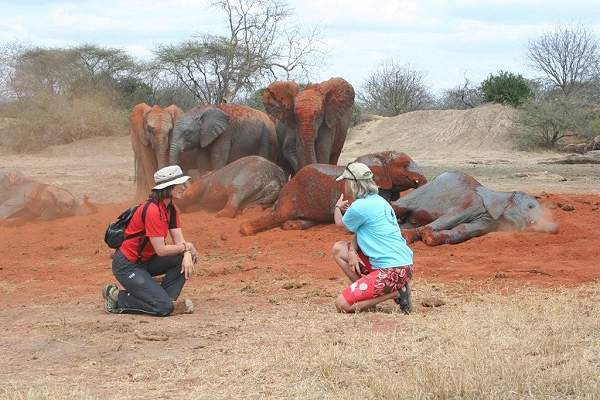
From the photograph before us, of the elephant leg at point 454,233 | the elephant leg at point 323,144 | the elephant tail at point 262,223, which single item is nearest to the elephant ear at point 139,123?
the elephant leg at point 323,144

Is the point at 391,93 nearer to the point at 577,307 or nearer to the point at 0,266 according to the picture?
the point at 0,266

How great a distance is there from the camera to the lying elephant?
15141mm

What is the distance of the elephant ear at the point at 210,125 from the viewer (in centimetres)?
1766

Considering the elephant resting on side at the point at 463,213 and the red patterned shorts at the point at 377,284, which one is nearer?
the red patterned shorts at the point at 377,284

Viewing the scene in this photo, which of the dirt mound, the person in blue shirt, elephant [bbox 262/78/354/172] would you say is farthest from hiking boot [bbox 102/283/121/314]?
the dirt mound

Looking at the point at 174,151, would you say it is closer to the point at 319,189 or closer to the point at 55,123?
the point at 319,189

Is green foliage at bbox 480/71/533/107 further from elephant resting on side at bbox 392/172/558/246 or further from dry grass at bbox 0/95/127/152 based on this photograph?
elephant resting on side at bbox 392/172/558/246

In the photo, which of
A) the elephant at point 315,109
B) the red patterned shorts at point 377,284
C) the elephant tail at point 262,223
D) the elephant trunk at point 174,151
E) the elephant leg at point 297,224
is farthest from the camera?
the elephant trunk at point 174,151

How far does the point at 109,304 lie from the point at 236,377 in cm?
270

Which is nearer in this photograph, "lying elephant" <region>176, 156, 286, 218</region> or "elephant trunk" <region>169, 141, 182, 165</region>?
"lying elephant" <region>176, 156, 286, 218</region>

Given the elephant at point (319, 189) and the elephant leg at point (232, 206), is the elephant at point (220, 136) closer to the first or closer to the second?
the elephant leg at point (232, 206)

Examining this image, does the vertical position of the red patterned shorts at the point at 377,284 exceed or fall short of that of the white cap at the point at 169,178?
it falls short

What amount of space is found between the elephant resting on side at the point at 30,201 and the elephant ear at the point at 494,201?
6.88m

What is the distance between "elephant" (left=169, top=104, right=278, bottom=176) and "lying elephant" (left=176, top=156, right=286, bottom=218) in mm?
1860
